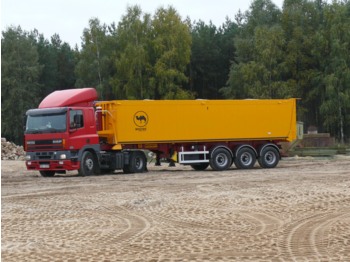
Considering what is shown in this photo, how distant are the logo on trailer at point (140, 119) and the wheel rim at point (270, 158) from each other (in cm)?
573

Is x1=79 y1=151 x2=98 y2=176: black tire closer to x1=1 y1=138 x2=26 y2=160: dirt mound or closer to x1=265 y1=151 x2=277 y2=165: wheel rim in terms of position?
x1=265 y1=151 x2=277 y2=165: wheel rim

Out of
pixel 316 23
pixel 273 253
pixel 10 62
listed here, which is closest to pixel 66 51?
pixel 10 62

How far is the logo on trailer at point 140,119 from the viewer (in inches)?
980

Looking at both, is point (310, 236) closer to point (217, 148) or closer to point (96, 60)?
point (217, 148)

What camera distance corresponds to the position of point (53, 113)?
2288 cm

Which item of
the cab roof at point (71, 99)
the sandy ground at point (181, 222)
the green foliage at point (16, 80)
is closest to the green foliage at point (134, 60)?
the green foliage at point (16, 80)

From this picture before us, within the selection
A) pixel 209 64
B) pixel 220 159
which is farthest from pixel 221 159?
pixel 209 64

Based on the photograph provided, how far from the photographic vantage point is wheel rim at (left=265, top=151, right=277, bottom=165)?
27.1m

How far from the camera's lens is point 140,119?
982 inches

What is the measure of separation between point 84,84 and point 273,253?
57.4 metres

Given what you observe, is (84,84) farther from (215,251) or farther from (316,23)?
(215,251)

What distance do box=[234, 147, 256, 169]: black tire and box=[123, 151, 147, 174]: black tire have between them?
4.02 metres

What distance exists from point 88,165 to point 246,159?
6997 mm

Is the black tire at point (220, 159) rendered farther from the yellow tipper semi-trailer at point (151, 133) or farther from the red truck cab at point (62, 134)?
the red truck cab at point (62, 134)
